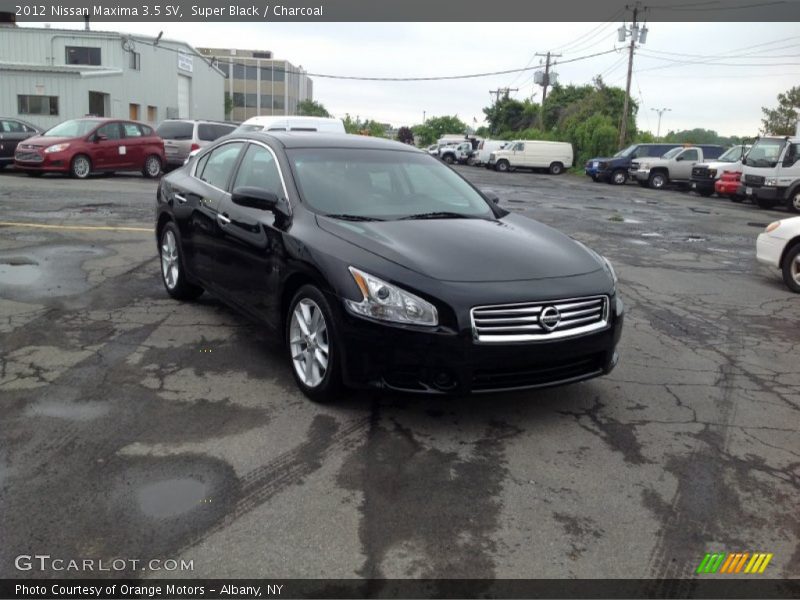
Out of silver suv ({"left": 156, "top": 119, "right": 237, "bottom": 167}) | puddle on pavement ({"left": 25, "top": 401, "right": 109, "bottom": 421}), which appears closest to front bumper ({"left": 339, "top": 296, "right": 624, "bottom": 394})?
puddle on pavement ({"left": 25, "top": 401, "right": 109, "bottom": 421})

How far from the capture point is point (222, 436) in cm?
400

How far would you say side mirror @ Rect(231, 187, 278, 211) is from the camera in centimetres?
481

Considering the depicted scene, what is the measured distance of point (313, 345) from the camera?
4457mm

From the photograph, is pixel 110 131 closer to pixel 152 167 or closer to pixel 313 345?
pixel 152 167

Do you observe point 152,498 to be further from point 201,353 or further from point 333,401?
point 201,353

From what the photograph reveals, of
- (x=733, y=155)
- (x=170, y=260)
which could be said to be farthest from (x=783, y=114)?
(x=170, y=260)

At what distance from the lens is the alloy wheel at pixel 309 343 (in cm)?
438

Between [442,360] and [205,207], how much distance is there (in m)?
2.87

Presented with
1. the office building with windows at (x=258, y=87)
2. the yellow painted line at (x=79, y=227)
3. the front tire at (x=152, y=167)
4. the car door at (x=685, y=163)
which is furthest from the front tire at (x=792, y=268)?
the office building with windows at (x=258, y=87)

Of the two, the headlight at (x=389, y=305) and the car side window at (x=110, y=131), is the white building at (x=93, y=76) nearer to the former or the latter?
the car side window at (x=110, y=131)

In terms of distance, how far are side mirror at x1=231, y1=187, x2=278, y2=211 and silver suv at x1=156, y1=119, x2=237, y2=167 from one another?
61.0 ft

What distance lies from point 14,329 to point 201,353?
1.62 metres

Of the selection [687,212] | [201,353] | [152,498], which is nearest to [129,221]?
[201,353]

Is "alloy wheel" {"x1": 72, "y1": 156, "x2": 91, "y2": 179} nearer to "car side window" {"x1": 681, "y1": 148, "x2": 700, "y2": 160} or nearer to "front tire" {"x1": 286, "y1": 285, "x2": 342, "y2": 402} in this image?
"front tire" {"x1": 286, "y1": 285, "x2": 342, "y2": 402}
